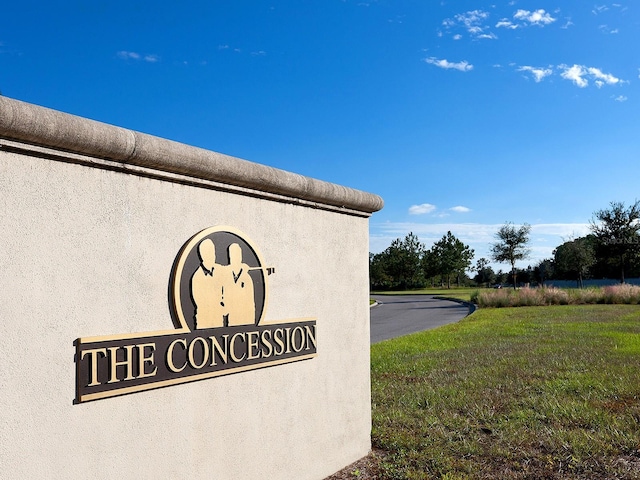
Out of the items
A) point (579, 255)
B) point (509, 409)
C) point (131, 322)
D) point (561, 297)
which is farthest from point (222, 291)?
point (579, 255)

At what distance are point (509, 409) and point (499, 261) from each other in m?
51.7

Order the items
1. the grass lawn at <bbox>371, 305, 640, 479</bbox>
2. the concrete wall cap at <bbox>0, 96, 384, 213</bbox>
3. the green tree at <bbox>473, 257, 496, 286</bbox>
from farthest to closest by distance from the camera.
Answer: the green tree at <bbox>473, 257, 496, 286</bbox>
the grass lawn at <bbox>371, 305, 640, 479</bbox>
the concrete wall cap at <bbox>0, 96, 384, 213</bbox>

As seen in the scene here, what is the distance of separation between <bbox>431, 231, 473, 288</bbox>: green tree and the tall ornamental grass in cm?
4085

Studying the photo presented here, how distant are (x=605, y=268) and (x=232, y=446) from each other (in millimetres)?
68242

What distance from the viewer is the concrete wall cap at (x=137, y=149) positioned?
2715mm

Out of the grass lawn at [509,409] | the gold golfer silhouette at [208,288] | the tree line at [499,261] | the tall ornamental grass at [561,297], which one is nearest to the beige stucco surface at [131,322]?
the gold golfer silhouette at [208,288]

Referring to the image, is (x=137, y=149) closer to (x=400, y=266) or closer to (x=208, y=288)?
(x=208, y=288)

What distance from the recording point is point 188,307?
136 inches

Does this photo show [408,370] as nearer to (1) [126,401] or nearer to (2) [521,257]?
(1) [126,401]

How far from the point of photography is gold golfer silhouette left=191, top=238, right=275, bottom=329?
139 inches

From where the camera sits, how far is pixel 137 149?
10.4 ft

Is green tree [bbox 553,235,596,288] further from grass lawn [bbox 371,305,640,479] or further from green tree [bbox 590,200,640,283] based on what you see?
grass lawn [bbox 371,305,640,479]

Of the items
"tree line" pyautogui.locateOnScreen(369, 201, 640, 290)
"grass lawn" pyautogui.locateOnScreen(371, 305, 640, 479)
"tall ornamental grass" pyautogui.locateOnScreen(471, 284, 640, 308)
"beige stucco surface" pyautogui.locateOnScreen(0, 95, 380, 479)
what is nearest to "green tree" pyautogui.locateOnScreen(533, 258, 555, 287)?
"tree line" pyautogui.locateOnScreen(369, 201, 640, 290)

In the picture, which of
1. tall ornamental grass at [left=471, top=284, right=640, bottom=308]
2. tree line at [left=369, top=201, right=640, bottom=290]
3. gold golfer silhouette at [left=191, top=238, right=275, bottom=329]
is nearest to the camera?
gold golfer silhouette at [left=191, top=238, right=275, bottom=329]
